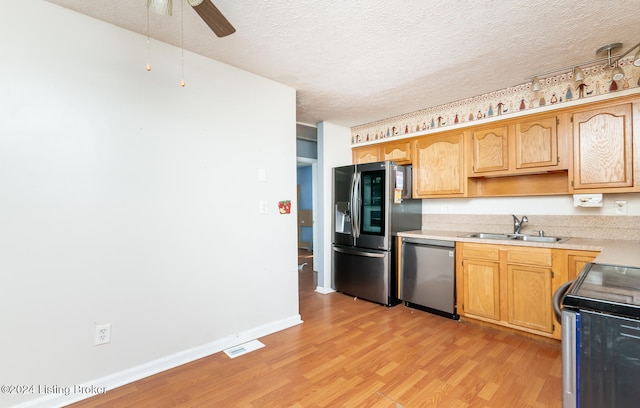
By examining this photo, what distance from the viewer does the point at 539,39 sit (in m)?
2.11

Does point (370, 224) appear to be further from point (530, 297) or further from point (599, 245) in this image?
point (599, 245)

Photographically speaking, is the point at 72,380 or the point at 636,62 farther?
the point at 636,62

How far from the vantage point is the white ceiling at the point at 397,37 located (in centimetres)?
178

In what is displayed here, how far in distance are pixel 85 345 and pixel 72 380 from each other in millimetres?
204

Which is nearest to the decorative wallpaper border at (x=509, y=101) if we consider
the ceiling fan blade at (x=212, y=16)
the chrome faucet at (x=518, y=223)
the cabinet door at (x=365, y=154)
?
the cabinet door at (x=365, y=154)

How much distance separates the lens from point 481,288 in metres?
2.85

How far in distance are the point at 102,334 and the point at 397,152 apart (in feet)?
11.3

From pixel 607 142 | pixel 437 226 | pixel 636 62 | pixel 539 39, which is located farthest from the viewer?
pixel 437 226

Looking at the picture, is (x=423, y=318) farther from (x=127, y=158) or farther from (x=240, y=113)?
(x=127, y=158)

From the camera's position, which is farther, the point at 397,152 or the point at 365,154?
the point at 365,154

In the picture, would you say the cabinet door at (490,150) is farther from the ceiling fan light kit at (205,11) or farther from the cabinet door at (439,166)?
the ceiling fan light kit at (205,11)

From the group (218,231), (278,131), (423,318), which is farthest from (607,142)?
(218,231)

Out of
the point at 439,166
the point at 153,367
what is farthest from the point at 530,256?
the point at 153,367

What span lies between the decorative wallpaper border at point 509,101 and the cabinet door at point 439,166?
0.23m
